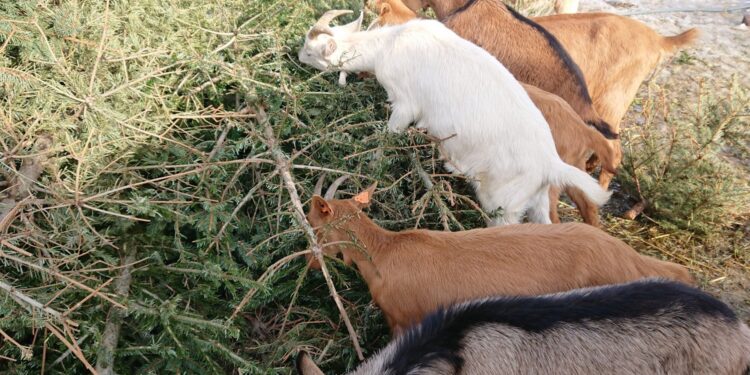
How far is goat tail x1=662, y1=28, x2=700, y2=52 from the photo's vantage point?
5750 millimetres

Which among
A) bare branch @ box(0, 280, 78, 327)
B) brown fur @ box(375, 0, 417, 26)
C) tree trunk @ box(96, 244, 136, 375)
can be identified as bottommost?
tree trunk @ box(96, 244, 136, 375)

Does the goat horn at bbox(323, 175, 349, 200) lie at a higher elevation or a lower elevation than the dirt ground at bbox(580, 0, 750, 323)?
higher

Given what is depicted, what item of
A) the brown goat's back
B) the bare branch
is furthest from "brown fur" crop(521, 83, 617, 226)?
the bare branch

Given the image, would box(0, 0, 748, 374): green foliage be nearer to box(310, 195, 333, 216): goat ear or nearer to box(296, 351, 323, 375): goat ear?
box(310, 195, 333, 216): goat ear

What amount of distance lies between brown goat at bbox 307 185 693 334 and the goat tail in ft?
9.87

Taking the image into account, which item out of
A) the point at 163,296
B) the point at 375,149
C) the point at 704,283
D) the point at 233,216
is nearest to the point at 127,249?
the point at 163,296

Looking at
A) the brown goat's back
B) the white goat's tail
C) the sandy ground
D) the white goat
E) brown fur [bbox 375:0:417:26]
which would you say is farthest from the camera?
the sandy ground

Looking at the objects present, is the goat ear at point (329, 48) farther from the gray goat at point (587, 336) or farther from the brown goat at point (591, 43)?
the gray goat at point (587, 336)

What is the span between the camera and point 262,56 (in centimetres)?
468

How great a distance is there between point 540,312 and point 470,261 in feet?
1.80

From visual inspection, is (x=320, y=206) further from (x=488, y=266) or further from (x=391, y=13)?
(x=391, y=13)

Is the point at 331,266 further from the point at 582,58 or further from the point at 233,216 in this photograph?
the point at 582,58

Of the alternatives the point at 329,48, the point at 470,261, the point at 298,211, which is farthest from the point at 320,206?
the point at 329,48

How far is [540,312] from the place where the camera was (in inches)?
113
